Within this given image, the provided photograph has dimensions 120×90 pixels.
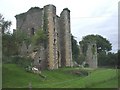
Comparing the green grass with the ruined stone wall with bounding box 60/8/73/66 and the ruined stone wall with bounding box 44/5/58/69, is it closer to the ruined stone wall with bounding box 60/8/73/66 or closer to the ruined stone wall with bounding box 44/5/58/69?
the ruined stone wall with bounding box 44/5/58/69

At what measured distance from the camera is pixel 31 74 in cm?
2953

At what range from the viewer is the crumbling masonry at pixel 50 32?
4306cm

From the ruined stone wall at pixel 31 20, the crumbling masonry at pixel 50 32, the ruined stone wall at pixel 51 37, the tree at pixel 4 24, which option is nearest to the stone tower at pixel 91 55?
the crumbling masonry at pixel 50 32

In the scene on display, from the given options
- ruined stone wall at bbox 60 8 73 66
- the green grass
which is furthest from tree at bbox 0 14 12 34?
ruined stone wall at bbox 60 8 73 66

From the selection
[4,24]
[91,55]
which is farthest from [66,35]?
[4,24]

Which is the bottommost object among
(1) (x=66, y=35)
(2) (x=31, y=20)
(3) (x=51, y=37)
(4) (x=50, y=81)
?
(4) (x=50, y=81)

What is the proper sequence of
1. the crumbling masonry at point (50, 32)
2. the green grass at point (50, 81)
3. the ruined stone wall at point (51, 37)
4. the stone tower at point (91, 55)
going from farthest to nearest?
the stone tower at point (91, 55), the ruined stone wall at point (51, 37), the crumbling masonry at point (50, 32), the green grass at point (50, 81)

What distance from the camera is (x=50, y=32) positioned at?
43562mm

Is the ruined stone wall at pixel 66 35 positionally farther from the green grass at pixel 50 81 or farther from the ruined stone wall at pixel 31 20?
the green grass at pixel 50 81


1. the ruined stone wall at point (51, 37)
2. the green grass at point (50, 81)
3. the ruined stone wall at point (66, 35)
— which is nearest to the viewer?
the green grass at point (50, 81)

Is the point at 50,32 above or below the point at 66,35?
above

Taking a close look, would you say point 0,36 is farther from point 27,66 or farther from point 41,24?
point 41,24

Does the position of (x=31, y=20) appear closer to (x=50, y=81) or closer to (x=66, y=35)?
(x=66, y=35)

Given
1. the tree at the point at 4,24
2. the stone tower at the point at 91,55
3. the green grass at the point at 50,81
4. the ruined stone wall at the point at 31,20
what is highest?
the ruined stone wall at the point at 31,20
